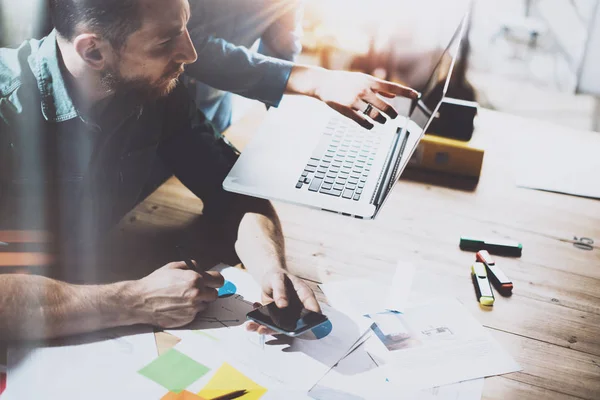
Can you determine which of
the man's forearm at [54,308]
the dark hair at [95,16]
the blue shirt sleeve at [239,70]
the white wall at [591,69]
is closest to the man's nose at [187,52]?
the blue shirt sleeve at [239,70]

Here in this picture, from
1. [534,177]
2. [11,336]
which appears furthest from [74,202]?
[534,177]

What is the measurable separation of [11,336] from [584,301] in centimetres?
83

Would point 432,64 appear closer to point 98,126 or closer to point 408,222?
point 408,222

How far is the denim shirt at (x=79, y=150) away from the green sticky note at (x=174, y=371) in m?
0.28

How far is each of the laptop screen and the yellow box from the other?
0.06 metres

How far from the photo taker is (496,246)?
1.06 m

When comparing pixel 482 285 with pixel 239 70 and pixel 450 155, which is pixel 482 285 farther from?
pixel 239 70

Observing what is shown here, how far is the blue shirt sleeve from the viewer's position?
3.43 feet

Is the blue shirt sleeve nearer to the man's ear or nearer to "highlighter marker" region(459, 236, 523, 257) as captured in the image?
the man's ear

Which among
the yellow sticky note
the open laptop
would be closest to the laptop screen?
the open laptop

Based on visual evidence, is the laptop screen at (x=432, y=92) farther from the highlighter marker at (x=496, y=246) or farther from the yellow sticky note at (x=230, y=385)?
the yellow sticky note at (x=230, y=385)

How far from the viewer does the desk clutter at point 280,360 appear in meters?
0.79

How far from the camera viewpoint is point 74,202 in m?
0.96

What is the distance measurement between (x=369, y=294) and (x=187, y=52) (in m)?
0.47
